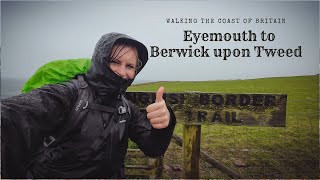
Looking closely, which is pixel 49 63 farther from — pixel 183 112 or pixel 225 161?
pixel 225 161

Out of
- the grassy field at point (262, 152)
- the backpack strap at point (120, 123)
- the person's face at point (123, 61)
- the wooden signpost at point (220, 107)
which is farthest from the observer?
the grassy field at point (262, 152)

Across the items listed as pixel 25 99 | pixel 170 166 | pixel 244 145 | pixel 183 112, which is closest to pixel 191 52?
pixel 183 112

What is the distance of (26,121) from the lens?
1739 mm

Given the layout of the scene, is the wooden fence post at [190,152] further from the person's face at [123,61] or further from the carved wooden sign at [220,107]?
the person's face at [123,61]

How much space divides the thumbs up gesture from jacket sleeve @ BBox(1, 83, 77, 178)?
652 mm

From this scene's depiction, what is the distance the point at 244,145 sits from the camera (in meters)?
8.41

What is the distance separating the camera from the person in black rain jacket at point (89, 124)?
1.75m

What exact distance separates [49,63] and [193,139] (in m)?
2.26

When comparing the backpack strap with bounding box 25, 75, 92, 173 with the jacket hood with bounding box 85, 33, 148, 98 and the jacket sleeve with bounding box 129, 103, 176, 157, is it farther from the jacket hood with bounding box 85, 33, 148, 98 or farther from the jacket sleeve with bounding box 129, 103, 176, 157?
the jacket sleeve with bounding box 129, 103, 176, 157

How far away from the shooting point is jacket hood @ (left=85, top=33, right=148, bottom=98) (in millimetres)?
2311

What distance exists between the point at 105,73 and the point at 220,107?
1964 mm

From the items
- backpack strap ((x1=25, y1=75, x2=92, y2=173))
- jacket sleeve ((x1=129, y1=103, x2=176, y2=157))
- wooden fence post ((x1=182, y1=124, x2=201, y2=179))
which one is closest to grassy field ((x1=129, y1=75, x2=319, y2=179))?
wooden fence post ((x1=182, y1=124, x2=201, y2=179))

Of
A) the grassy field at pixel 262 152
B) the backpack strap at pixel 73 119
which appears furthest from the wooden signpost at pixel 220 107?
the grassy field at pixel 262 152

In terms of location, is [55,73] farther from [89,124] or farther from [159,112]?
[159,112]
